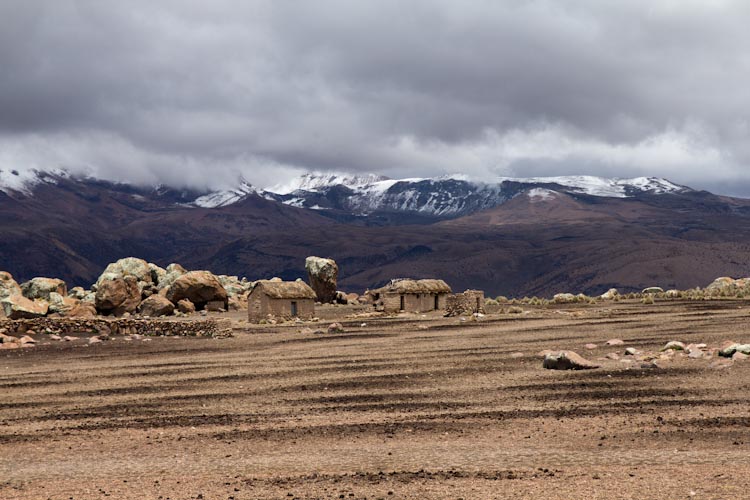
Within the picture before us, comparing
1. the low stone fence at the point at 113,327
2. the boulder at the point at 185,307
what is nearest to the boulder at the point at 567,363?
the low stone fence at the point at 113,327

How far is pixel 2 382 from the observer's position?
2228 centimetres

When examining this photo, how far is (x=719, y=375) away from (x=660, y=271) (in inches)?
Result: 5836

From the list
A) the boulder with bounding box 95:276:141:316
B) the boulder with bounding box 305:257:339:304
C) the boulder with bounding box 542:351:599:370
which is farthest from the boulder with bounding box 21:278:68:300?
the boulder with bounding box 542:351:599:370

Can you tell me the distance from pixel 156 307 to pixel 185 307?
3.29 meters

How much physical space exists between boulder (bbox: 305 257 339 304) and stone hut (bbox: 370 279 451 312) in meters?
15.2

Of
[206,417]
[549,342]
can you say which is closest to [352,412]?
[206,417]

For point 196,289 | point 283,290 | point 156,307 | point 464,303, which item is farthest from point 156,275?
point 464,303

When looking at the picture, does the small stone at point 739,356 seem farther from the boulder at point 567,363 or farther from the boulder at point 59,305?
the boulder at point 59,305

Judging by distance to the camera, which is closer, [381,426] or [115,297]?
[381,426]

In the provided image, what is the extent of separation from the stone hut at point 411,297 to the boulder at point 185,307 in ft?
44.2

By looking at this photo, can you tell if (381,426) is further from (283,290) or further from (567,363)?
(283,290)

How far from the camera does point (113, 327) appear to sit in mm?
38406

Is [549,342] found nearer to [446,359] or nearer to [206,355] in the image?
[446,359]

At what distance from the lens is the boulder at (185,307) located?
5488 cm
